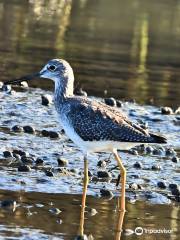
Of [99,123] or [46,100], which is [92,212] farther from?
[46,100]

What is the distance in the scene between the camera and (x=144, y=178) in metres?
14.0

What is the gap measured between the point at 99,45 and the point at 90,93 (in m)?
8.40

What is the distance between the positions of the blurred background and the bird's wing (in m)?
7.70

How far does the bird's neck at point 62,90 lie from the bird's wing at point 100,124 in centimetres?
24

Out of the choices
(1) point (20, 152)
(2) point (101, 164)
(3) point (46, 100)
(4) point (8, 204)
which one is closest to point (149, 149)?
(2) point (101, 164)

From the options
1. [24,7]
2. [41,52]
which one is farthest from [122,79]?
[24,7]

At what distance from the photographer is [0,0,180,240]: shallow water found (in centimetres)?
1172

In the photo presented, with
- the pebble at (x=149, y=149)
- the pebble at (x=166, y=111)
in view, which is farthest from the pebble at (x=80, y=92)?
the pebble at (x=149, y=149)

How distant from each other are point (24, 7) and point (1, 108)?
2114cm

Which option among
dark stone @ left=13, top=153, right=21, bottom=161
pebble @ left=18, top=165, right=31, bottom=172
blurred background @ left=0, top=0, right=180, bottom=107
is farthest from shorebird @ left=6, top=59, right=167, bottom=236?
blurred background @ left=0, top=0, right=180, bottom=107

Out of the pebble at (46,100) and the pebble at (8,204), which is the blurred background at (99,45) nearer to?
the pebble at (46,100)

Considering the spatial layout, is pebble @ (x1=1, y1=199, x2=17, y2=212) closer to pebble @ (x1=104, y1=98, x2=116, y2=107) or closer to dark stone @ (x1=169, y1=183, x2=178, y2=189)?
dark stone @ (x1=169, y1=183, x2=178, y2=189)

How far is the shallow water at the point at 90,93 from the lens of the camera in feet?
38.4

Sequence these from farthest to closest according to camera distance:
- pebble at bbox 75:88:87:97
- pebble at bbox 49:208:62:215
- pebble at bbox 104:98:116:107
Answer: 1. pebble at bbox 75:88:87:97
2. pebble at bbox 104:98:116:107
3. pebble at bbox 49:208:62:215
